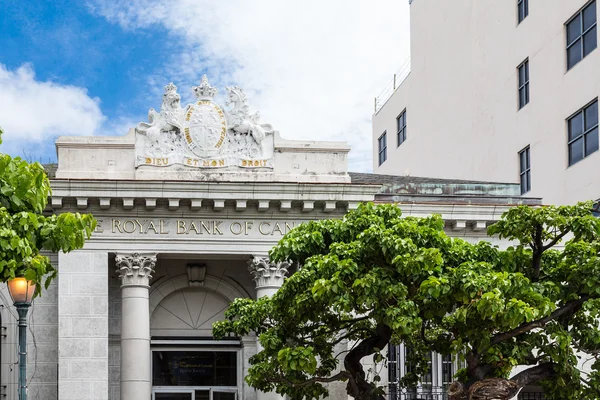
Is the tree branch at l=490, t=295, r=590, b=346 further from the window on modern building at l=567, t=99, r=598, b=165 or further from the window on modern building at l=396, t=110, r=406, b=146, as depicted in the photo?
the window on modern building at l=396, t=110, r=406, b=146

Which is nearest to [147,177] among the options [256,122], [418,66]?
[256,122]

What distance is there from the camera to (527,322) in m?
21.3

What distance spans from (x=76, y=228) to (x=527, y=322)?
346 inches

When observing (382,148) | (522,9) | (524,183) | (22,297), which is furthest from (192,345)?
(382,148)

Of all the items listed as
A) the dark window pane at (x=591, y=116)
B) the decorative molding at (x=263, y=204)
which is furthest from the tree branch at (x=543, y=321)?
the dark window pane at (x=591, y=116)

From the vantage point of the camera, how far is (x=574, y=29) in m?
40.2

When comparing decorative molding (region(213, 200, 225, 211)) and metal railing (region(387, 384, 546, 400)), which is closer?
decorative molding (region(213, 200, 225, 211))

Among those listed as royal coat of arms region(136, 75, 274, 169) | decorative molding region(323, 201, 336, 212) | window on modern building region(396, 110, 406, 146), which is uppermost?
window on modern building region(396, 110, 406, 146)

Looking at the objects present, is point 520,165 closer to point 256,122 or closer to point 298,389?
point 256,122

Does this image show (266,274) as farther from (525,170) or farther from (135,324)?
(525,170)

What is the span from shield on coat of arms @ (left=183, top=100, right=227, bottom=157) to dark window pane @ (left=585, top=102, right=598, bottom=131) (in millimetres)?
14808

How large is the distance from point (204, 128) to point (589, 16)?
640 inches

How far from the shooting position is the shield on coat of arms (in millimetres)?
30156

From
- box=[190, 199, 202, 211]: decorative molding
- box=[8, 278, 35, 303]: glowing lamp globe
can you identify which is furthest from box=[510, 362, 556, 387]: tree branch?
box=[190, 199, 202, 211]: decorative molding
